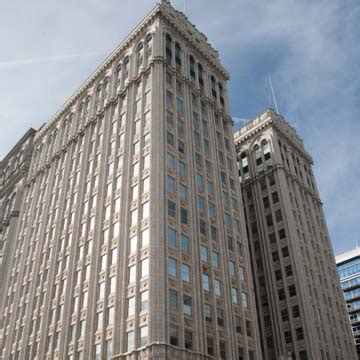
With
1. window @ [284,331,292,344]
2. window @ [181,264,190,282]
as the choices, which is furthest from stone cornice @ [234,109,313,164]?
window @ [181,264,190,282]

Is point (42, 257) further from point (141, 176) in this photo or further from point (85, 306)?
point (141, 176)

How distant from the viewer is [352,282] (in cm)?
13725

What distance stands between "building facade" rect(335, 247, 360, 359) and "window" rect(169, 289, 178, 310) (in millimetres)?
93167

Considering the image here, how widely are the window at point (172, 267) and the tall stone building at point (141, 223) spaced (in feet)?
0.50

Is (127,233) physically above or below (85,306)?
above

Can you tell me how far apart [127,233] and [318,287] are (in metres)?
42.1

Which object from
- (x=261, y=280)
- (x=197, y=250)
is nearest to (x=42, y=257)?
(x=197, y=250)

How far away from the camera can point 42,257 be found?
72.9m

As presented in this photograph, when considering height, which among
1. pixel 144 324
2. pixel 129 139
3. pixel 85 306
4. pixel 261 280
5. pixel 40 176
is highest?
pixel 40 176

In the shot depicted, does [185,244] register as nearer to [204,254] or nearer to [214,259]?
[204,254]

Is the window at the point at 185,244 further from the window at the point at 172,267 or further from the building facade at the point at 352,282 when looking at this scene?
the building facade at the point at 352,282

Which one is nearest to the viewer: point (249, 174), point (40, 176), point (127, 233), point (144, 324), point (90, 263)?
point (144, 324)

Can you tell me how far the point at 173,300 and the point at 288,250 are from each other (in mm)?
39202

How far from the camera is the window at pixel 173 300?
4886 centimetres
